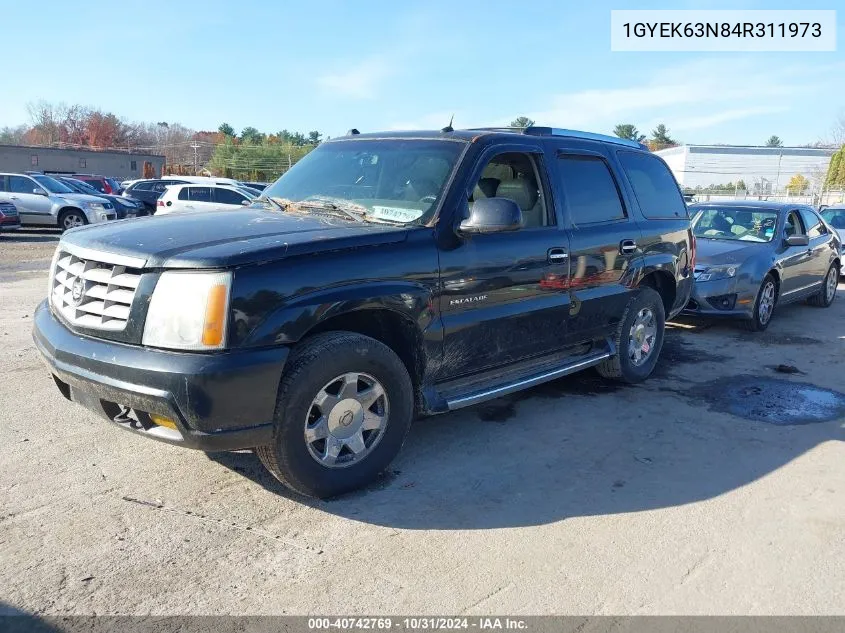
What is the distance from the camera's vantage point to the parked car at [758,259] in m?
8.44

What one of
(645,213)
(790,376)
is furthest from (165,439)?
(790,376)

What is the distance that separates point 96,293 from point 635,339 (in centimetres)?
434

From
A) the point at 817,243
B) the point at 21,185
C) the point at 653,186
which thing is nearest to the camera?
the point at 653,186

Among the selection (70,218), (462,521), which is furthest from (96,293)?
(70,218)

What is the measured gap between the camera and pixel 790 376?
6613 mm

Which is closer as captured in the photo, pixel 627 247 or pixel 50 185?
pixel 627 247

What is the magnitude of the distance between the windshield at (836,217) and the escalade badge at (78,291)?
49.7ft

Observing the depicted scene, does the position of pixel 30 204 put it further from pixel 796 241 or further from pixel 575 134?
pixel 796 241

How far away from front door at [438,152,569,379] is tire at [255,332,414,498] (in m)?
0.49

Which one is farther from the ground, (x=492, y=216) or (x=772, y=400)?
(x=492, y=216)

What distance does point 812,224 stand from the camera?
34.4 feet

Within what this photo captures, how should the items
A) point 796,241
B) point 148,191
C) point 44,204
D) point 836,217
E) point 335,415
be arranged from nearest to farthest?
point 335,415
point 796,241
point 836,217
point 44,204
point 148,191

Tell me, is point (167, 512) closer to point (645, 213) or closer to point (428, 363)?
point (428, 363)

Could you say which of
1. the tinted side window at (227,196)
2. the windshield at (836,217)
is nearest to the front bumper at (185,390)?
the windshield at (836,217)
